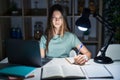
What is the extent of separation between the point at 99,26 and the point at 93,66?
1.42m

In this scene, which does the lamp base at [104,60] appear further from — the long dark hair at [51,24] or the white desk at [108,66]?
the long dark hair at [51,24]

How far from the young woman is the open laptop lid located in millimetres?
603

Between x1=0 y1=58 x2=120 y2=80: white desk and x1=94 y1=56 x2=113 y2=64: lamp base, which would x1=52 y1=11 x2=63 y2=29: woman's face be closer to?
x1=0 y1=58 x2=120 y2=80: white desk

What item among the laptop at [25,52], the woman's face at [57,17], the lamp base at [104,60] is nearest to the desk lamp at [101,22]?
the lamp base at [104,60]

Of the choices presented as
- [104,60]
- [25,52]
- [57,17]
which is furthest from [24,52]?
[57,17]

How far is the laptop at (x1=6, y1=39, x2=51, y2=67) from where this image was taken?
1987 millimetres

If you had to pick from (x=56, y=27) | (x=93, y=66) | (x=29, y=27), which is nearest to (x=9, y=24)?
(x=29, y=27)

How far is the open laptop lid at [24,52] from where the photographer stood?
1.99 m

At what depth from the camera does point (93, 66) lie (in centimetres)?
205

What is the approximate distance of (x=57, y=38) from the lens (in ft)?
9.00

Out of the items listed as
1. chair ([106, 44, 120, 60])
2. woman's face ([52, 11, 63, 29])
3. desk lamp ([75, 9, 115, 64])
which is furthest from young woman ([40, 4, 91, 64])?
desk lamp ([75, 9, 115, 64])

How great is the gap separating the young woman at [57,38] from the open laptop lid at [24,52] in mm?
603

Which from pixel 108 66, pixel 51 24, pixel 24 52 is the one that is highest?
pixel 51 24

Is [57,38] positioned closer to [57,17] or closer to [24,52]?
[57,17]
